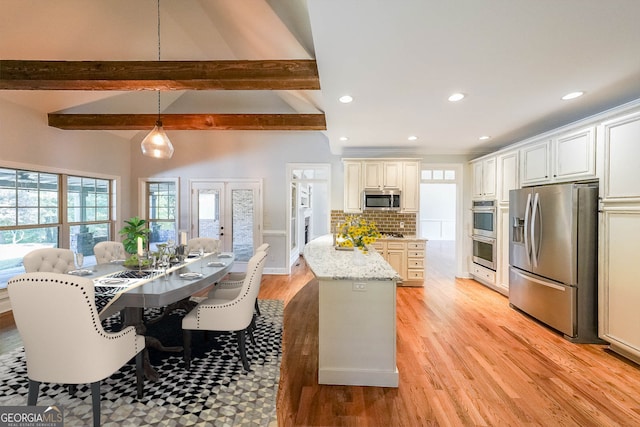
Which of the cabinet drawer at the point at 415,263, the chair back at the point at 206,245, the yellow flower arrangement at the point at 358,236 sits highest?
the yellow flower arrangement at the point at 358,236

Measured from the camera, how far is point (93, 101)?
437 centimetres

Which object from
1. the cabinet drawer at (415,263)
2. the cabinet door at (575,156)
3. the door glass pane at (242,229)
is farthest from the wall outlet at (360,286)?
the door glass pane at (242,229)

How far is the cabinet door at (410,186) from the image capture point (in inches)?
205

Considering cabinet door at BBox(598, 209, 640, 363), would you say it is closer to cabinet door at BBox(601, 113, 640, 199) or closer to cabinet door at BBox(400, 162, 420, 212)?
cabinet door at BBox(601, 113, 640, 199)

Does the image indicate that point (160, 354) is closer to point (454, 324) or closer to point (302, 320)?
point (302, 320)

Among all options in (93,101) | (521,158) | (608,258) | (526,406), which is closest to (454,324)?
(526,406)

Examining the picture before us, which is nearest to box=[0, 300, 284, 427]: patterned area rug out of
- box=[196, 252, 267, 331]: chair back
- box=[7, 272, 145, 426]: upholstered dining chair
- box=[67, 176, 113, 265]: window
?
box=[7, 272, 145, 426]: upholstered dining chair

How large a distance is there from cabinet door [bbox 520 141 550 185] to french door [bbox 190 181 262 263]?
14.9 feet

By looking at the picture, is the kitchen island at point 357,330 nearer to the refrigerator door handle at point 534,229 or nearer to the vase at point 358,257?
the vase at point 358,257

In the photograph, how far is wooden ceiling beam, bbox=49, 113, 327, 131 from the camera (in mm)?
4340

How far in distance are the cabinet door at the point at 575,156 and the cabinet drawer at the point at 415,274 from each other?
7.81ft

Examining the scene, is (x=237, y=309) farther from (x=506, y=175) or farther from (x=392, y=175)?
(x=506, y=175)

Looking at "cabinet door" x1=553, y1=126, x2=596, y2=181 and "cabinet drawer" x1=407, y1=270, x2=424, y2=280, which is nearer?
"cabinet door" x1=553, y1=126, x2=596, y2=181

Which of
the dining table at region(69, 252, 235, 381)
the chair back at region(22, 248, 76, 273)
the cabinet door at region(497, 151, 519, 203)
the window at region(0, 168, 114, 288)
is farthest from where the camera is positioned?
the cabinet door at region(497, 151, 519, 203)
